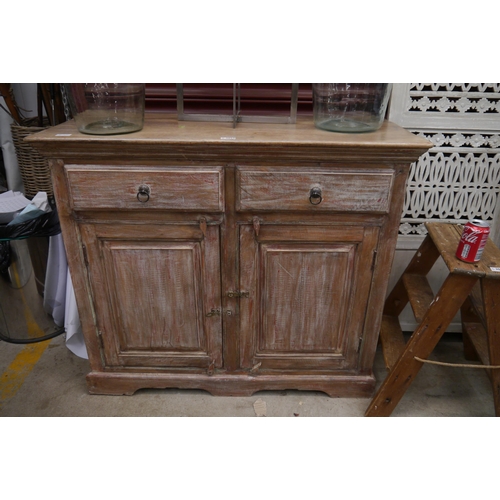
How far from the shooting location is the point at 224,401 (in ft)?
6.31

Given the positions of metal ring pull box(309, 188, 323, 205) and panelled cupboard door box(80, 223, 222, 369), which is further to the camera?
panelled cupboard door box(80, 223, 222, 369)

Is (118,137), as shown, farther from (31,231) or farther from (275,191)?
(31,231)

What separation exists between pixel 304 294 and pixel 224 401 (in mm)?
678

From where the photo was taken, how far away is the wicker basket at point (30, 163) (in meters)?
2.10

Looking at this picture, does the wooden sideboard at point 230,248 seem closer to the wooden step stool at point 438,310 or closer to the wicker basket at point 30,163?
the wooden step stool at point 438,310

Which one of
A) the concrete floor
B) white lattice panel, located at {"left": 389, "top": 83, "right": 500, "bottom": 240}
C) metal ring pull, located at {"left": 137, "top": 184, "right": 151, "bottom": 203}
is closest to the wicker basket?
the concrete floor

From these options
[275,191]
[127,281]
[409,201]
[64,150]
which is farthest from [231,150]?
[409,201]

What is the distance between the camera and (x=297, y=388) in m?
1.93

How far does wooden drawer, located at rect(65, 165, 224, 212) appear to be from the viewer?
58.2 inches

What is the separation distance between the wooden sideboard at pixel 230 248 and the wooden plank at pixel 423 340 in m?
0.14

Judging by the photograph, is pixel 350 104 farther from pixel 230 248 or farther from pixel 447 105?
pixel 230 248

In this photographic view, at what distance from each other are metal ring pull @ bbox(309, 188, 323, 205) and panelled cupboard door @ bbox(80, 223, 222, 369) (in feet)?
→ 1.28

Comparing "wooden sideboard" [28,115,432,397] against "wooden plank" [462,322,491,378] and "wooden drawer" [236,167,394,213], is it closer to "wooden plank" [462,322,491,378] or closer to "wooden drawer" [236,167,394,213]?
"wooden drawer" [236,167,394,213]

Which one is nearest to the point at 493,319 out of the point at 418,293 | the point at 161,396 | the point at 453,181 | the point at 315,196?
the point at 418,293
